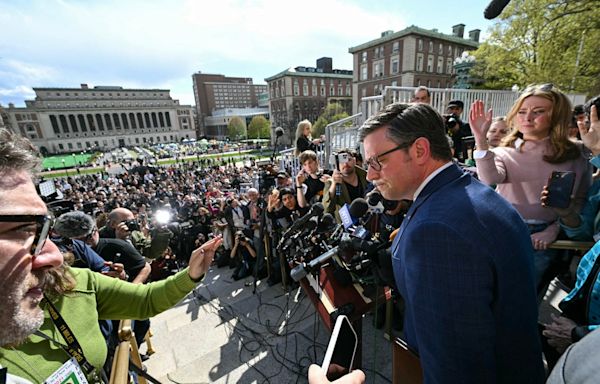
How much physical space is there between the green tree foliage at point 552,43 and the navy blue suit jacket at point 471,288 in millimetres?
17314

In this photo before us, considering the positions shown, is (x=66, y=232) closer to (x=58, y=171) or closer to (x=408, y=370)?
(x=408, y=370)

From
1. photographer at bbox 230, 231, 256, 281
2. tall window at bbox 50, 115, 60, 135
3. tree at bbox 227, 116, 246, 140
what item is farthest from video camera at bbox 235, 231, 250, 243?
tall window at bbox 50, 115, 60, 135

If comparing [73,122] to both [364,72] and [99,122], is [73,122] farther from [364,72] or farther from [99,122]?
[364,72]

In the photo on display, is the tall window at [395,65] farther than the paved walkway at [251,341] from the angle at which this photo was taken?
Yes

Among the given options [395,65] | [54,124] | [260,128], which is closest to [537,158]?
[395,65]

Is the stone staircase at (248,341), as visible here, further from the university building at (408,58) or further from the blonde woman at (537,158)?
the university building at (408,58)

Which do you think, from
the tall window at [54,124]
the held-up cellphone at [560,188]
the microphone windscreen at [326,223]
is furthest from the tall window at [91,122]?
the held-up cellphone at [560,188]

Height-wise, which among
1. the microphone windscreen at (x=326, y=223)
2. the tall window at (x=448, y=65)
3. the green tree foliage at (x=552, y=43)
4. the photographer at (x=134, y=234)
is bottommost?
the photographer at (x=134, y=234)

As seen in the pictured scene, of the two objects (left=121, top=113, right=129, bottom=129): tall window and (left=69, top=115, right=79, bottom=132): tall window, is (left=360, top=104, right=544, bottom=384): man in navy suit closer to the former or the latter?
(left=121, top=113, right=129, bottom=129): tall window

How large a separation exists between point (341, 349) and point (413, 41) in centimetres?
5109

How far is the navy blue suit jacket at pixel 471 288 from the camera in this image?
1022mm

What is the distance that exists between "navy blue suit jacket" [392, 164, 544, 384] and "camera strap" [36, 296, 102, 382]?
1.87 meters

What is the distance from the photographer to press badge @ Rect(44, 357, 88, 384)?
50.2 inches

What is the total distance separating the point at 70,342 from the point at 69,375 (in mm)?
187
